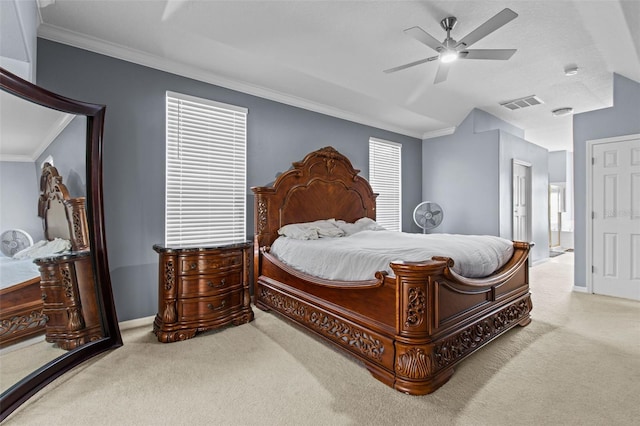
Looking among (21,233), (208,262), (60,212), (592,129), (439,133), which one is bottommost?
(208,262)

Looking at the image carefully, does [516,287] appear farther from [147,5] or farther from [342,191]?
[147,5]

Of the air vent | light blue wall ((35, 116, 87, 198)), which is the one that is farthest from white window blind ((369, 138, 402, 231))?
light blue wall ((35, 116, 87, 198))

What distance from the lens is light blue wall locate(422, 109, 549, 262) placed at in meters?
5.32

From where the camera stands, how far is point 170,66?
3.27 m

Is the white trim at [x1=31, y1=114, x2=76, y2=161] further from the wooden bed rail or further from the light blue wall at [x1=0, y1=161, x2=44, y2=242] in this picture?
the wooden bed rail

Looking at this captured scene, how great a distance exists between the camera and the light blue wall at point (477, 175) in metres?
5.32

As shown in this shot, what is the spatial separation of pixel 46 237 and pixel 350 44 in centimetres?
314

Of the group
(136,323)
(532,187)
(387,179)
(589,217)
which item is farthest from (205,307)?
(532,187)

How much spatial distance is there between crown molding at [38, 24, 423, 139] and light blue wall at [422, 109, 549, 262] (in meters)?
2.18

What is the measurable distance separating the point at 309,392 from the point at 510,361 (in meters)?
1.54

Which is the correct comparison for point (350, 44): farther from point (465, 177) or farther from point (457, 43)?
point (465, 177)

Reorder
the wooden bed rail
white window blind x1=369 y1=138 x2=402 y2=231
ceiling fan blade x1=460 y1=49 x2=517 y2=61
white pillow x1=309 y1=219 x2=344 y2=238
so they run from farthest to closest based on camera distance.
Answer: white window blind x1=369 y1=138 x2=402 y2=231 < white pillow x1=309 y1=219 x2=344 y2=238 < ceiling fan blade x1=460 y1=49 x2=517 y2=61 < the wooden bed rail

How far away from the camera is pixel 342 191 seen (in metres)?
4.52

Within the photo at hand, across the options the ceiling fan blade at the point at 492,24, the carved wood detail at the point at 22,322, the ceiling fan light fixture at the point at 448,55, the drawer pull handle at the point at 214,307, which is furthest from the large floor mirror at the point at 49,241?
the ceiling fan blade at the point at 492,24
